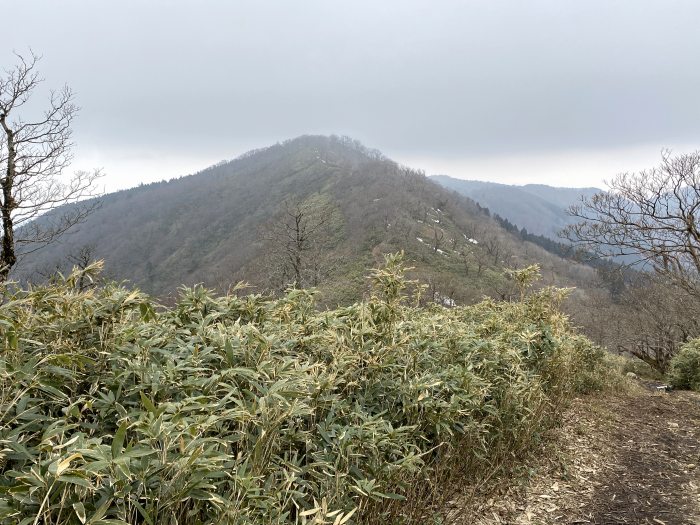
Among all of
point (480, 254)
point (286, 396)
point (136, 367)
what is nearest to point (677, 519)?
point (286, 396)

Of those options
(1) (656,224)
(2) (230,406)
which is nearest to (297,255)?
(1) (656,224)

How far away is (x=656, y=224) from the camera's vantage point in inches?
330

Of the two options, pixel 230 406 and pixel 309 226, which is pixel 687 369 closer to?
pixel 230 406

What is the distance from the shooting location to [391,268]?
2.75 meters

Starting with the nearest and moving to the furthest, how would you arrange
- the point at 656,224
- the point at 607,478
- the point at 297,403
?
1. the point at 297,403
2. the point at 607,478
3. the point at 656,224

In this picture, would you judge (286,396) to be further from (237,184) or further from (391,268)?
(237,184)

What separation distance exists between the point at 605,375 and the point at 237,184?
13273 cm

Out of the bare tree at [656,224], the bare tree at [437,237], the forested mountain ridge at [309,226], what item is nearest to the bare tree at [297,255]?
the forested mountain ridge at [309,226]

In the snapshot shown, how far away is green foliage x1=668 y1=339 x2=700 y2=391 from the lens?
8.73 m

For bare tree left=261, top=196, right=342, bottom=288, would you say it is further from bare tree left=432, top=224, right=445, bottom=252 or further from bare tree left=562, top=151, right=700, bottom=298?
bare tree left=432, top=224, right=445, bottom=252

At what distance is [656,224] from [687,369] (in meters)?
3.63

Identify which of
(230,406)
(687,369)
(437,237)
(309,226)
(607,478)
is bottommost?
(687,369)

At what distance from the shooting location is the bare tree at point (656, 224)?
26.4 ft

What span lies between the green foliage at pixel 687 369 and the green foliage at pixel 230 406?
832cm
